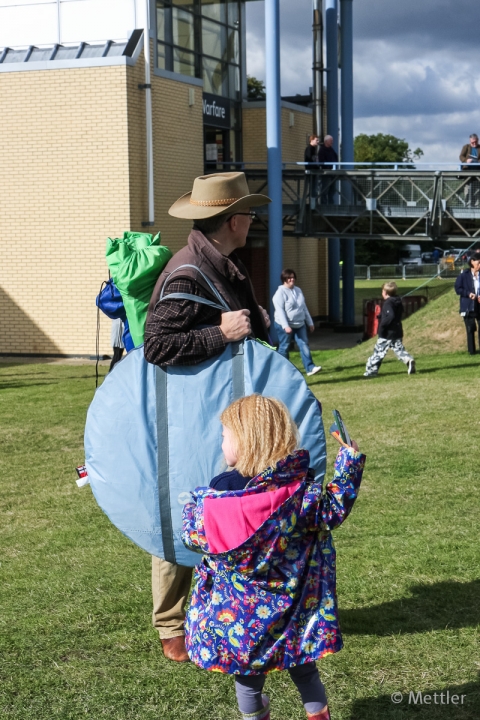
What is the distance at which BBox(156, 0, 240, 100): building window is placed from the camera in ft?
69.7

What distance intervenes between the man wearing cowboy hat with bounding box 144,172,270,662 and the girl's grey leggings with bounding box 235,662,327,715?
3.11ft

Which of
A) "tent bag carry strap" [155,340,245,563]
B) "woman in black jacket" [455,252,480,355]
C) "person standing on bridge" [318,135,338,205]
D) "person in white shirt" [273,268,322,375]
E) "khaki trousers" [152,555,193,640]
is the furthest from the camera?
"person standing on bridge" [318,135,338,205]

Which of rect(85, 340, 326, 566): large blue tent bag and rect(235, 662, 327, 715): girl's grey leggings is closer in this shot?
rect(235, 662, 327, 715): girl's grey leggings

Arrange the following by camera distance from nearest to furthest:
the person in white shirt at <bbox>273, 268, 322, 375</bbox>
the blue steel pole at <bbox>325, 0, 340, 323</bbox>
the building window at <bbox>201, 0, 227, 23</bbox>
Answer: the person in white shirt at <bbox>273, 268, 322, 375</bbox> < the building window at <bbox>201, 0, 227, 23</bbox> < the blue steel pole at <bbox>325, 0, 340, 323</bbox>

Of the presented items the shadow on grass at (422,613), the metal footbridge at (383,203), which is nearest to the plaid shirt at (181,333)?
the shadow on grass at (422,613)

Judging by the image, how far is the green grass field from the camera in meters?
3.88

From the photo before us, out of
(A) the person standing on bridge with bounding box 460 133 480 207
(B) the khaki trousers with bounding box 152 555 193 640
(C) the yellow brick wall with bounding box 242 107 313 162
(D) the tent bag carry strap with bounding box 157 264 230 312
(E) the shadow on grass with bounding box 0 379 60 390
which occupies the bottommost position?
(E) the shadow on grass with bounding box 0 379 60 390

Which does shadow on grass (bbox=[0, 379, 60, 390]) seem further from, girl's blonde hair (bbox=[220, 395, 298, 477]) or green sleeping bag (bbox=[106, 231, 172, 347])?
girl's blonde hair (bbox=[220, 395, 298, 477])

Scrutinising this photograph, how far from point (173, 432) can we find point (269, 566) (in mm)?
898

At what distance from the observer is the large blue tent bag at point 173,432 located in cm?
376

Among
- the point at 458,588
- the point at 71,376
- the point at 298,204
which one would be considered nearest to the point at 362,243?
the point at 298,204

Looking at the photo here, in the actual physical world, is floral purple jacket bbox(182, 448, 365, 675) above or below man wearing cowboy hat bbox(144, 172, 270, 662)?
below

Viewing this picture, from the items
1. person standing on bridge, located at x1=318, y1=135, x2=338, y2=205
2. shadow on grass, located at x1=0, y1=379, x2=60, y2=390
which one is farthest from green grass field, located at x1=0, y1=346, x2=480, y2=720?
person standing on bridge, located at x1=318, y1=135, x2=338, y2=205

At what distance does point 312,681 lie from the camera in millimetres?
3279
